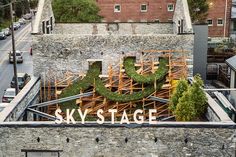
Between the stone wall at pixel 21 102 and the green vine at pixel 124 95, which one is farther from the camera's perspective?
the green vine at pixel 124 95

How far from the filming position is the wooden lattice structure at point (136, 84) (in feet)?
106

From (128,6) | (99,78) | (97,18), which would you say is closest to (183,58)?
(99,78)

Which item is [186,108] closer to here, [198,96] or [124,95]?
[198,96]

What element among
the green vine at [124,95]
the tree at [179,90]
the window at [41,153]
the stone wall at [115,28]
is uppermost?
the stone wall at [115,28]

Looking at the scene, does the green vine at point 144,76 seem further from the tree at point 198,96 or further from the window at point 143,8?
the window at point 143,8

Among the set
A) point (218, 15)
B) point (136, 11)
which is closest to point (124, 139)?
point (136, 11)

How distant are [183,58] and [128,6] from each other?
47655mm

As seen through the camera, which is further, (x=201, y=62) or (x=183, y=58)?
(x=201, y=62)

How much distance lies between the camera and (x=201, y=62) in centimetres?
5066

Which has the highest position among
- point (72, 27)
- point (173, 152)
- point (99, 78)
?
point (72, 27)

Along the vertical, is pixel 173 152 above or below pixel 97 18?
below

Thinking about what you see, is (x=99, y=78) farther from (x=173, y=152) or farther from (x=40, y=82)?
(x=173, y=152)

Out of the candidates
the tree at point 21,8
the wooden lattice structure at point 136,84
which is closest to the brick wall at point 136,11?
the tree at point 21,8

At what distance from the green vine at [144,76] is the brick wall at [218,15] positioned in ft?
162
